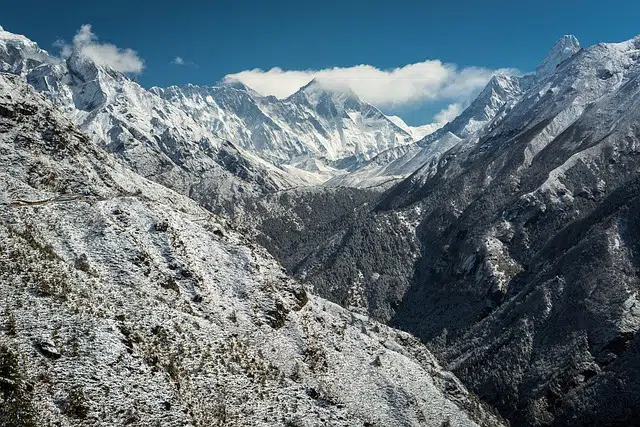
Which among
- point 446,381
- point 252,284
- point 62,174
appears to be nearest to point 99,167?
point 62,174

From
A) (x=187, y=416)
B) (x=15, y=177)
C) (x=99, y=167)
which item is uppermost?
(x=99, y=167)

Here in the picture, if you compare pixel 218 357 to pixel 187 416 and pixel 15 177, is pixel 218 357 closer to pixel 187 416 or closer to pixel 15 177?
pixel 187 416

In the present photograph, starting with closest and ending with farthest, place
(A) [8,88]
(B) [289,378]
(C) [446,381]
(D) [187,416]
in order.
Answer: (D) [187,416]
(B) [289,378]
(A) [8,88]
(C) [446,381]

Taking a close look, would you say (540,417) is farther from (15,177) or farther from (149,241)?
(15,177)

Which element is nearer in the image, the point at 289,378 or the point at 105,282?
the point at 105,282

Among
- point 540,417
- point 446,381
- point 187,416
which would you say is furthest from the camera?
point 540,417

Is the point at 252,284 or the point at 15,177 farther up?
the point at 15,177

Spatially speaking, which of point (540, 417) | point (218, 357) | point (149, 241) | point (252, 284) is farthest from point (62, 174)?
point (540, 417)
